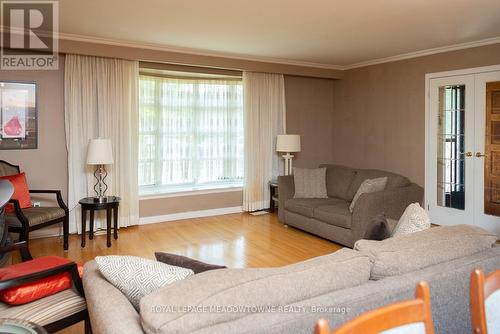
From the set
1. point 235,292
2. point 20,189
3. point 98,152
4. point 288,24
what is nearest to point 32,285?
point 235,292

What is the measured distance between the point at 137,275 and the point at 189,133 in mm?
4820

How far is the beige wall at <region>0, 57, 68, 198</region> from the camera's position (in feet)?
16.0

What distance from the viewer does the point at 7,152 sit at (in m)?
4.74

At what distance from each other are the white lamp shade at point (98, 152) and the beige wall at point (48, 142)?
0.55 metres

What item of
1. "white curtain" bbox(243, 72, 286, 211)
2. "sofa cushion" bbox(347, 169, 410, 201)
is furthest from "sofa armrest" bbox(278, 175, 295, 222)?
"white curtain" bbox(243, 72, 286, 211)

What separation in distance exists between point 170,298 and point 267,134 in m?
5.46

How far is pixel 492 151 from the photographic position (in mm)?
4957

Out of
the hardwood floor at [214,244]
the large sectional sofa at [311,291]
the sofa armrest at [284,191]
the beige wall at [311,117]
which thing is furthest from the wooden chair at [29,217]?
the beige wall at [311,117]

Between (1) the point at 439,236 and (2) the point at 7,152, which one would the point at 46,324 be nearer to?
(1) the point at 439,236

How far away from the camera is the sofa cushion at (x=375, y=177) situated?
4.90 meters

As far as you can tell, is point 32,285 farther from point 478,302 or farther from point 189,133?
point 189,133

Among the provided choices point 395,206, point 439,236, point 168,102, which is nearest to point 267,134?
point 168,102

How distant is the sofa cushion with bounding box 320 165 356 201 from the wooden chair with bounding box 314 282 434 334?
4377 millimetres

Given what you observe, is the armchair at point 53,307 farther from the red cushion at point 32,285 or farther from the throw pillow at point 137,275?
the throw pillow at point 137,275
